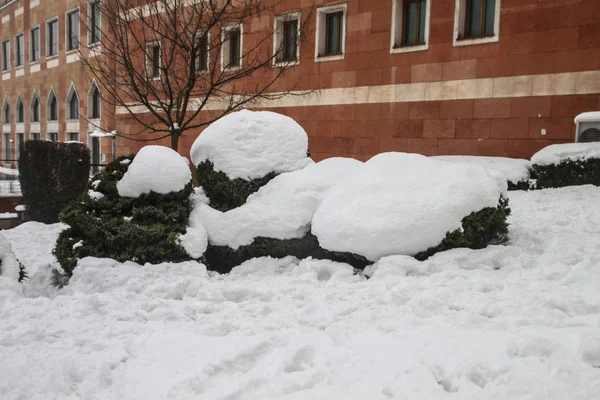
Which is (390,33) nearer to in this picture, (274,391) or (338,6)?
(338,6)

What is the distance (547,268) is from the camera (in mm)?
4527

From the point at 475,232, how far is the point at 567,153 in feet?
15.6

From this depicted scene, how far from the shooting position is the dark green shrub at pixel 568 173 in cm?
830

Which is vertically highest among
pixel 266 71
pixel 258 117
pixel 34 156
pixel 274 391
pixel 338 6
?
pixel 338 6

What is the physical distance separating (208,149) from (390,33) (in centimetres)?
811

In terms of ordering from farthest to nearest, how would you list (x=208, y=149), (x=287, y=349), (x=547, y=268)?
(x=208, y=149) < (x=547, y=268) < (x=287, y=349)

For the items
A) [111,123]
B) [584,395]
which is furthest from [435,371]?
[111,123]

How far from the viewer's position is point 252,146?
6.14 m

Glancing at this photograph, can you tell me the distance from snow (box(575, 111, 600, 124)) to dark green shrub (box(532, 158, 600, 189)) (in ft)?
3.87

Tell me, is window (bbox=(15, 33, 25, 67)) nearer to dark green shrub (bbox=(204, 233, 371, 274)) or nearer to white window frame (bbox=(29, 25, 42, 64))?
white window frame (bbox=(29, 25, 42, 64))

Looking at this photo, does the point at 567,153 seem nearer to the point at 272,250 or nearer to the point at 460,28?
the point at 460,28

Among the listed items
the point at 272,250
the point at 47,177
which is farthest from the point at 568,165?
the point at 47,177

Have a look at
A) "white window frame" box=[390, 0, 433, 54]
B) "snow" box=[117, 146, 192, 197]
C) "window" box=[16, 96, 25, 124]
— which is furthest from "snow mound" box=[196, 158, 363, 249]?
"window" box=[16, 96, 25, 124]

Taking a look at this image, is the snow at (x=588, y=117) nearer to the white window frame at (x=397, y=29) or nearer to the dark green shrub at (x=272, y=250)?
the white window frame at (x=397, y=29)
